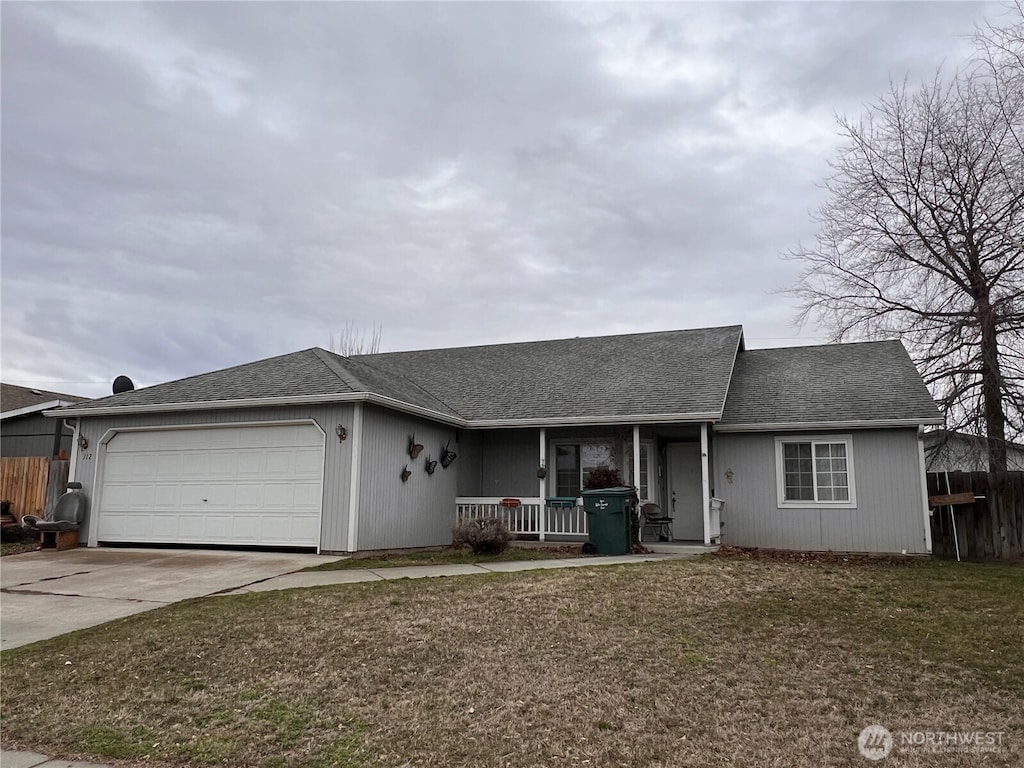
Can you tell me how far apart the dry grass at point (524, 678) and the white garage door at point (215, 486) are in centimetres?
408

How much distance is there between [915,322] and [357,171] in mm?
13058

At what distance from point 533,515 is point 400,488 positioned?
3.20m

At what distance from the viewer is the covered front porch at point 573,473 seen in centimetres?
1421

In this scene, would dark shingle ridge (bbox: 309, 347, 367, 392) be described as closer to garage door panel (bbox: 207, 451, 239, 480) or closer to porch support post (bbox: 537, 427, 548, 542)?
garage door panel (bbox: 207, 451, 239, 480)

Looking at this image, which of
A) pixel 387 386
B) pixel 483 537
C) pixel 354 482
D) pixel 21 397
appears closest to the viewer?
pixel 354 482

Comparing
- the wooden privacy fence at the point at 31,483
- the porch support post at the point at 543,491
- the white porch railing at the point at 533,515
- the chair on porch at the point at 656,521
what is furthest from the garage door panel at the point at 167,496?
the chair on porch at the point at 656,521

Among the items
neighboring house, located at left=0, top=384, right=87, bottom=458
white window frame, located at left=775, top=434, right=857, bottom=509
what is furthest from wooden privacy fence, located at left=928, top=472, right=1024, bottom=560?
neighboring house, located at left=0, top=384, right=87, bottom=458

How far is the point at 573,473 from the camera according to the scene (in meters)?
15.3

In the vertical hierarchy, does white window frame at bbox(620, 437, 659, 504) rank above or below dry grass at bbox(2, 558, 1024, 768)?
above

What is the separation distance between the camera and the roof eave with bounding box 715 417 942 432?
497 inches

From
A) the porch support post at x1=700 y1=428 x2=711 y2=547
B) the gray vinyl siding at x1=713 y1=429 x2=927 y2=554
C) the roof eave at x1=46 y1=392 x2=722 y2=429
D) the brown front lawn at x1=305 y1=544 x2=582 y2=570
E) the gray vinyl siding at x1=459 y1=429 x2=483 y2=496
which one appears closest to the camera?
the brown front lawn at x1=305 y1=544 x2=582 y2=570

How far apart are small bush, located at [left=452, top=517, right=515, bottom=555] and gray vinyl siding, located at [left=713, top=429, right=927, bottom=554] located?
492 cm

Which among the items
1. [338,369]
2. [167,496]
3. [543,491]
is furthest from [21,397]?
[543,491]

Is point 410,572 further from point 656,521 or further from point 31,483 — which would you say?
point 31,483
